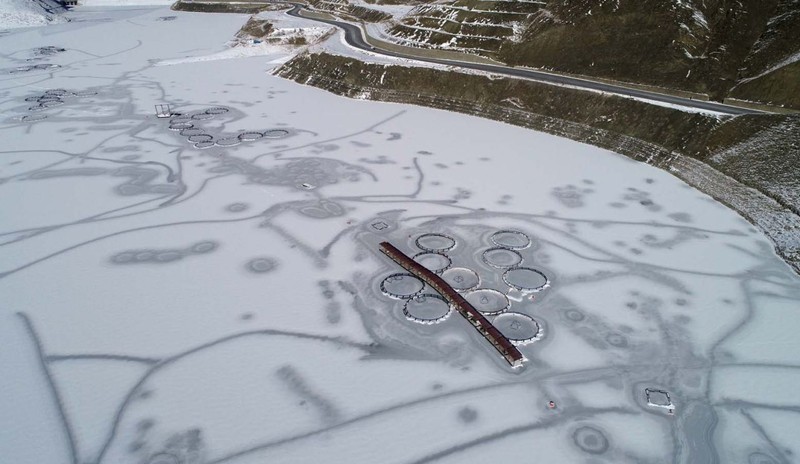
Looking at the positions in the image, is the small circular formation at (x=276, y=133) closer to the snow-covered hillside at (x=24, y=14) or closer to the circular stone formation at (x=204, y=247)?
the circular stone formation at (x=204, y=247)

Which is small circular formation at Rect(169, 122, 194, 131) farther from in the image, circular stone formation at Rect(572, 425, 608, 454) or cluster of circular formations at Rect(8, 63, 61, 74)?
circular stone formation at Rect(572, 425, 608, 454)

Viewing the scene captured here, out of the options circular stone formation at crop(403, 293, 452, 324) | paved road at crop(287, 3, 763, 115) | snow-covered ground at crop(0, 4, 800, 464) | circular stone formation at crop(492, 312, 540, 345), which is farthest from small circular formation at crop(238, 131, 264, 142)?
circular stone formation at crop(492, 312, 540, 345)

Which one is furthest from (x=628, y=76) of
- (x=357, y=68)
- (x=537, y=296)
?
(x=537, y=296)

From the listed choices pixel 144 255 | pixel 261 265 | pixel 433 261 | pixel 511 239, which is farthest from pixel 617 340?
pixel 144 255

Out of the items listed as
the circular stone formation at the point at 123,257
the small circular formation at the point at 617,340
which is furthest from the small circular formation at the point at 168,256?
the small circular formation at the point at 617,340

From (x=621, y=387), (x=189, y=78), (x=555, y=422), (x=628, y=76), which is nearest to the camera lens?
(x=555, y=422)

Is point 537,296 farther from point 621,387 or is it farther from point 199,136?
point 199,136
